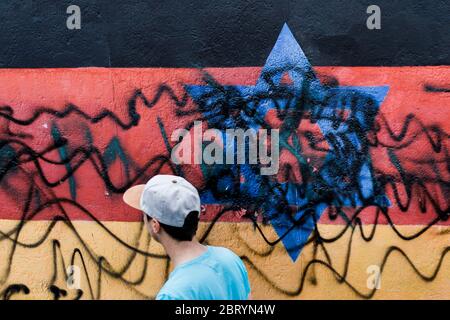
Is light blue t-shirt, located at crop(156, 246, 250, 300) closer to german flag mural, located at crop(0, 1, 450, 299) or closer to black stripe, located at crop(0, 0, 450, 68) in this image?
german flag mural, located at crop(0, 1, 450, 299)

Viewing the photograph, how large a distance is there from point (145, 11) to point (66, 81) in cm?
78

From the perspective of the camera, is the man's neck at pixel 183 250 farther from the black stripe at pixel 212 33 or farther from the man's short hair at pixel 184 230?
the black stripe at pixel 212 33

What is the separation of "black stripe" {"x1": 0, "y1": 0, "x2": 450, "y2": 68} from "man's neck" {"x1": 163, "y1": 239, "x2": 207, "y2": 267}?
184cm

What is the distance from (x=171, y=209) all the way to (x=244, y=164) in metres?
1.57

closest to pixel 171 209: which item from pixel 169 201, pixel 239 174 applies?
pixel 169 201

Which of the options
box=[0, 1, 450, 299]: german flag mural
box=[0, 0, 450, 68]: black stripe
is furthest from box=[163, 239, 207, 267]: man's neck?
box=[0, 0, 450, 68]: black stripe

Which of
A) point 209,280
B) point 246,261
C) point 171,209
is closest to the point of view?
point 209,280

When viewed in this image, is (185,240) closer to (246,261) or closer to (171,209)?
(171,209)

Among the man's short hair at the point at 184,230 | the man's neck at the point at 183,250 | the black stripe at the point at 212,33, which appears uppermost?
the black stripe at the point at 212,33

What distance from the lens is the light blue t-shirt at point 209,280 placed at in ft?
8.43

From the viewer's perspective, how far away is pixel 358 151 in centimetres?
428

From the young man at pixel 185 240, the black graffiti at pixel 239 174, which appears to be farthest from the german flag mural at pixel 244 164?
the young man at pixel 185 240

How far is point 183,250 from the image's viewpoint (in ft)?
9.29

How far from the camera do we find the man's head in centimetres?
282
